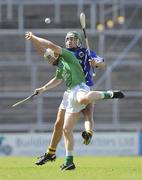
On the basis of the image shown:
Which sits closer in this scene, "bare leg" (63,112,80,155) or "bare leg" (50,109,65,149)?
"bare leg" (63,112,80,155)

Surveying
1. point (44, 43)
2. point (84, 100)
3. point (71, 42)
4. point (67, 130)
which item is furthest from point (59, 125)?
point (44, 43)

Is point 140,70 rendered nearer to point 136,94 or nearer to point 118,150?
point 136,94

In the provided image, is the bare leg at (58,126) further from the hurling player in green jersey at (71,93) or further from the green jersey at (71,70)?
the green jersey at (71,70)

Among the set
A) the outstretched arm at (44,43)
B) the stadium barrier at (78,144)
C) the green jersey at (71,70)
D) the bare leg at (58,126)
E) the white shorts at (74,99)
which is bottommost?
the stadium barrier at (78,144)

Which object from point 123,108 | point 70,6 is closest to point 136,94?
point 123,108

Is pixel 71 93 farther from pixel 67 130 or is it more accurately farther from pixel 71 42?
pixel 71 42

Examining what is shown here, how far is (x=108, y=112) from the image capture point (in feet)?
82.9

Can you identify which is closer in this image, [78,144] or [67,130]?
[67,130]

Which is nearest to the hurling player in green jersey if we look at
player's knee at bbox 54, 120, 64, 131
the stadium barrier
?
player's knee at bbox 54, 120, 64, 131

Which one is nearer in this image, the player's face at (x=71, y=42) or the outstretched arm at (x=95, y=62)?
the player's face at (x=71, y=42)

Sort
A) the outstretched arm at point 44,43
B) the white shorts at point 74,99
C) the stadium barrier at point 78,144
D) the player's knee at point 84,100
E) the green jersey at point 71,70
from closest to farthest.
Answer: the outstretched arm at point 44,43
the player's knee at point 84,100
the green jersey at point 71,70
the white shorts at point 74,99
the stadium barrier at point 78,144

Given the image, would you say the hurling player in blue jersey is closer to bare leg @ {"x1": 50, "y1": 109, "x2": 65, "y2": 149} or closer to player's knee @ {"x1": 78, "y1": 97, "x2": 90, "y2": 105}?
bare leg @ {"x1": 50, "y1": 109, "x2": 65, "y2": 149}

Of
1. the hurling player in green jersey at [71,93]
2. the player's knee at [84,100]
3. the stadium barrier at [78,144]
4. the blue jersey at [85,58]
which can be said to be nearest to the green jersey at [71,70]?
the hurling player in green jersey at [71,93]

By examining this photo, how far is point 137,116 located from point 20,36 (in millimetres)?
5590
